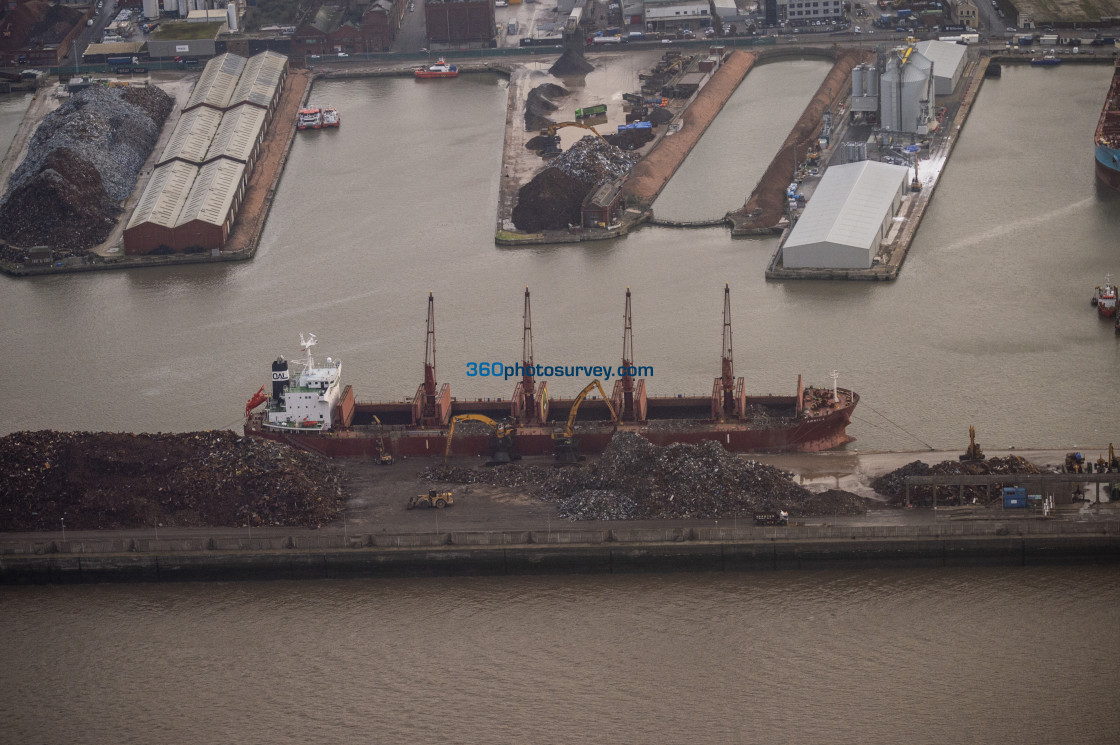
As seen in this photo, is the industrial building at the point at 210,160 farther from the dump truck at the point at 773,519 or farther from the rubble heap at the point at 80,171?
the dump truck at the point at 773,519

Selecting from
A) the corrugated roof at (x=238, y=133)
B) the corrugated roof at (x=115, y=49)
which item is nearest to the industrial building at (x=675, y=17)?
the corrugated roof at (x=238, y=133)

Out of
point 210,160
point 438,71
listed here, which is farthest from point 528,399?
point 438,71

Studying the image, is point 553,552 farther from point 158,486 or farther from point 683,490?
point 158,486

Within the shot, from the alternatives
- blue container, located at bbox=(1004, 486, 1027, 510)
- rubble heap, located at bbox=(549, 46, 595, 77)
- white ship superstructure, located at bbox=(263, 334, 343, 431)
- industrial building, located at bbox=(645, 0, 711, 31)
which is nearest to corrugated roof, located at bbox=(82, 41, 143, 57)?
rubble heap, located at bbox=(549, 46, 595, 77)

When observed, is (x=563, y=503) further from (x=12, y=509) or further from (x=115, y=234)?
(x=115, y=234)

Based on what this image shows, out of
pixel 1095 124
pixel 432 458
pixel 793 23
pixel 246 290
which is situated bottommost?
pixel 432 458

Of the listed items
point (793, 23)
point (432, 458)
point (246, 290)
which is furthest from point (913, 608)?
point (793, 23)
